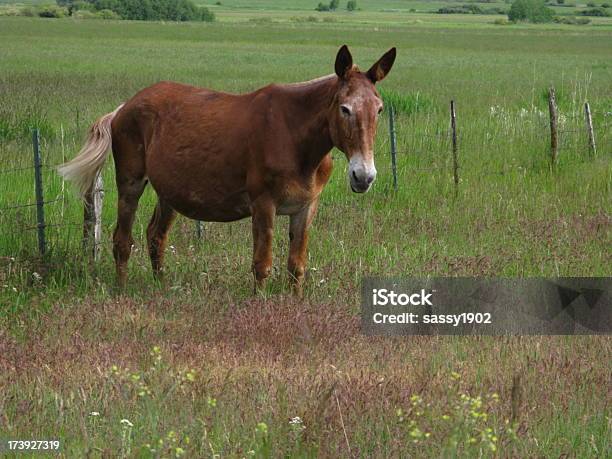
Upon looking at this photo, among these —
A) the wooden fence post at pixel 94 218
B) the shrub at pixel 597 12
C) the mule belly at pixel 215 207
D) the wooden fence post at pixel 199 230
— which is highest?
the mule belly at pixel 215 207

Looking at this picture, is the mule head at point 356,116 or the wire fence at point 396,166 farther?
the wire fence at point 396,166

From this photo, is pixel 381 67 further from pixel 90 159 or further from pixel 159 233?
pixel 90 159

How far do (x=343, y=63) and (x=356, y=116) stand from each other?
1.48 feet

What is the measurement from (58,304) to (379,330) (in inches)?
94.9

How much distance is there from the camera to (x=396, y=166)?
13727mm

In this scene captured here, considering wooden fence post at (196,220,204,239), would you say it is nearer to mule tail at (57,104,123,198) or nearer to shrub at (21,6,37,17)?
mule tail at (57,104,123,198)

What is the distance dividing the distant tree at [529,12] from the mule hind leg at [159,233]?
431 feet

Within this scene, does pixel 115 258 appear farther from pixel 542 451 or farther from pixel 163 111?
pixel 542 451

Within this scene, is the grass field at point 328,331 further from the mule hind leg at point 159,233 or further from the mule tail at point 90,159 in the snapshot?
the mule tail at point 90,159

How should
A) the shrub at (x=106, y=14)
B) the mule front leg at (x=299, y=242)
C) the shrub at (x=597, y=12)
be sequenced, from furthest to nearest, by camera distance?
the shrub at (x=597, y=12), the shrub at (x=106, y=14), the mule front leg at (x=299, y=242)

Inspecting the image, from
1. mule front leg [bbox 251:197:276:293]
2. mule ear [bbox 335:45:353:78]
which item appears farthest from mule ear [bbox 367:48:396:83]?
mule front leg [bbox 251:197:276:293]

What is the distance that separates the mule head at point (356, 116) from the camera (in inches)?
287

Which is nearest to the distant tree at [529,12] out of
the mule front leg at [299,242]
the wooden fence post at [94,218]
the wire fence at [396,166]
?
the wire fence at [396,166]

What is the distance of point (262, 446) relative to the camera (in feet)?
15.7
